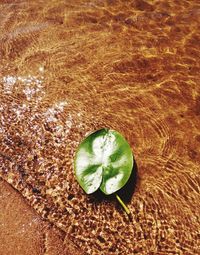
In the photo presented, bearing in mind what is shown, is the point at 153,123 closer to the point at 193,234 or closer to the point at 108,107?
the point at 108,107

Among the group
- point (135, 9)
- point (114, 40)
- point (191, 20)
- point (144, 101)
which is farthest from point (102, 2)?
point (144, 101)

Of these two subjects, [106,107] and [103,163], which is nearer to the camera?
[103,163]

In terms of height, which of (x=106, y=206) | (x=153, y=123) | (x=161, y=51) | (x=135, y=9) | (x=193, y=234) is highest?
(x=135, y=9)

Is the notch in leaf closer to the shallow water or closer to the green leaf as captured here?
the green leaf

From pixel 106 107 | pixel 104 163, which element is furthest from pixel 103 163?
pixel 106 107

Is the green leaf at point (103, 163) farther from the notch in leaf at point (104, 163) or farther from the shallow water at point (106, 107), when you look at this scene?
the shallow water at point (106, 107)

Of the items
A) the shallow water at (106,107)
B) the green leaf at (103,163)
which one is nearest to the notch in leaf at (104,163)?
the green leaf at (103,163)

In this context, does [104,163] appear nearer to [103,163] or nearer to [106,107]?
[103,163]
